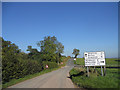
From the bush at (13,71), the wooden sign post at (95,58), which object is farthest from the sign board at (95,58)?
the bush at (13,71)

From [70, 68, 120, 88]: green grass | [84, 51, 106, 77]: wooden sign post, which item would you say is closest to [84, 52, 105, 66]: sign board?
[84, 51, 106, 77]: wooden sign post

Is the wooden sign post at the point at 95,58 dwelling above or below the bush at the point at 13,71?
above

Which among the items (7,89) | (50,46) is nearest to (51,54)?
(50,46)

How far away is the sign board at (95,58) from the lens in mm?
14812

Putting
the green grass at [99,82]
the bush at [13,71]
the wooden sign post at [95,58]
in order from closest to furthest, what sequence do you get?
the green grass at [99,82] < the bush at [13,71] < the wooden sign post at [95,58]

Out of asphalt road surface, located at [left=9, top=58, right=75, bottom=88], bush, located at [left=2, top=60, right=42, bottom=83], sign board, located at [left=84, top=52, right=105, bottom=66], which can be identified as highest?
sign board, located at [left=84, top=52, right=105, bottom=66]

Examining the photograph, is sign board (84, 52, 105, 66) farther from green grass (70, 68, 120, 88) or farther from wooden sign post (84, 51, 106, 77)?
green grass (70, 68, 120, 88)

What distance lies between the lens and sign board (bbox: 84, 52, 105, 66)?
14812 millimetres

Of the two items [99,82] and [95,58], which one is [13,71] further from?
[99,82]

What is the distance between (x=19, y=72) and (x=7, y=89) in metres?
7.39

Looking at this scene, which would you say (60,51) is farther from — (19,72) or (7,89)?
(7,89)

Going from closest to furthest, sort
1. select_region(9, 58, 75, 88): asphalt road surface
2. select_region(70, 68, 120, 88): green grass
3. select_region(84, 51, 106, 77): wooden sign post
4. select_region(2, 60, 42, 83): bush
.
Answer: select_region(70, 68, 120, 88): green grass, select_region(9, 58, 75, 88): asphalt road surface, select_region(2, 60, 42, 83): bush, select_region(84, 51, 106, 77): wooden sign post

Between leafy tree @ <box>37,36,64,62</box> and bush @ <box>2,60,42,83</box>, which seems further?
leafy tree @ <box>37,36,64,62</box>

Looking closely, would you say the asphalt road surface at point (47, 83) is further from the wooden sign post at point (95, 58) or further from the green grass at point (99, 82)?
the wooden sign post at point (95, 58)
